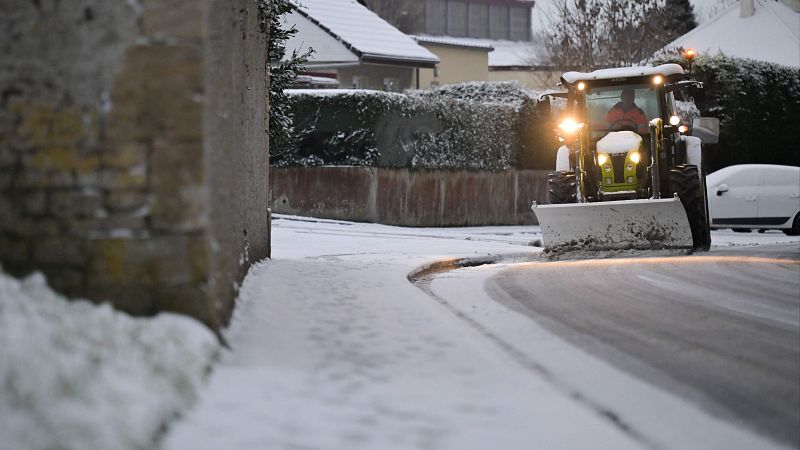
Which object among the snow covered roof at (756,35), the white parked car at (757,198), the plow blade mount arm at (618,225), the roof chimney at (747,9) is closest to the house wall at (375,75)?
the snow covered roof at (756,35)

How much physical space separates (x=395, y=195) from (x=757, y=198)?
25.9ft

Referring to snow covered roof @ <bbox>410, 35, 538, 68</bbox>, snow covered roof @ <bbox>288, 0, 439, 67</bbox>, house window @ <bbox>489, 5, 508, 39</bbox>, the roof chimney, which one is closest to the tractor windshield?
snow covered roof @ <bbox>288, 0, 439, 67</bbox>

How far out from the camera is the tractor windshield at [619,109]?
14.8 meters

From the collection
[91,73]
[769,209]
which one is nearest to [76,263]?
[91,73]

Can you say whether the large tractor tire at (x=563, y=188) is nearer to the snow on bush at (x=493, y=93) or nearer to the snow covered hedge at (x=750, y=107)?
the snow on bush at (x=493, y=93)

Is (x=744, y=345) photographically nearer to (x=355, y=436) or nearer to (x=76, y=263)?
(x=355, y=436)

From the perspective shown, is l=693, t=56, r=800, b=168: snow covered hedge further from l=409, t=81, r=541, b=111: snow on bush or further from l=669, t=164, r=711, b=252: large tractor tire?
l=669, t=164, r=711, b=252: large tractor tire

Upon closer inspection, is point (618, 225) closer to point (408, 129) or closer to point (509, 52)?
point (408, 129)

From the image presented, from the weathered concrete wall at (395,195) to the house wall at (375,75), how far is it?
1094cm

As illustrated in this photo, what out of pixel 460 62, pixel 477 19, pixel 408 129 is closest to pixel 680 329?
pixel 408 129

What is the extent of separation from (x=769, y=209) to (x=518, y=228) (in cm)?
581

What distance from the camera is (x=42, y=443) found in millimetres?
3775

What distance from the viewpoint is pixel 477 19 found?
237 ft

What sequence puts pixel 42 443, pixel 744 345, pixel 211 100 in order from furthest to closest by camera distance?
pixel 744 345, pixel 211 100, pixel 42 443
